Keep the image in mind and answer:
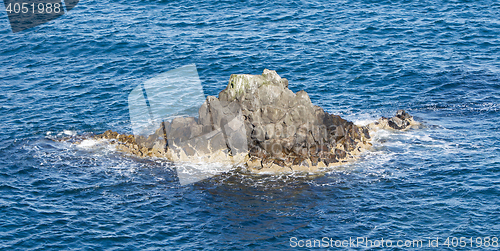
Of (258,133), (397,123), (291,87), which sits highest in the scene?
(291,87)

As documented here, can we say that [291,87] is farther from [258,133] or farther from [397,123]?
[258,133]

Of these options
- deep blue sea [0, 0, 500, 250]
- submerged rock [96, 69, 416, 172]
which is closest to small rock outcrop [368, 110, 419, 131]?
deep blue sea [0, 0, 500, 250]

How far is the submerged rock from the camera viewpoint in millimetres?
44031

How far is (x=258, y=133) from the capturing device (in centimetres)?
4453

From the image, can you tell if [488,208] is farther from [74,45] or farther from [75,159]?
[74,45]

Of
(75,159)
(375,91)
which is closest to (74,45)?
(75,159)

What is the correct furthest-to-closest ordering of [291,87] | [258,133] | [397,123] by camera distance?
[291,87], [397,123], [258,133]

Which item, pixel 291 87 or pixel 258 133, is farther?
pixel 291 87

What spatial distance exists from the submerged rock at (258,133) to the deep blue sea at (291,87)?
1916mm

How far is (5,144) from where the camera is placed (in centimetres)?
4806

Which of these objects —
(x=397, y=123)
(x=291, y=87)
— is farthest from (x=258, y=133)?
(x=291, y=87)

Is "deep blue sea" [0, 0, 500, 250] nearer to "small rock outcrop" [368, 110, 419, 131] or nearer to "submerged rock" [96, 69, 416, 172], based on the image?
"small rock outcrop" [368, 110, 419, 131]

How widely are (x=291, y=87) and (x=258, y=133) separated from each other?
51.1 feet

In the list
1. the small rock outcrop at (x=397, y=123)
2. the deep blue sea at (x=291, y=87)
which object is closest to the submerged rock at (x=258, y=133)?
the deep blue sea at (x=291, y=87)
